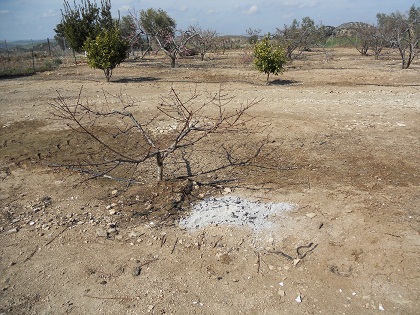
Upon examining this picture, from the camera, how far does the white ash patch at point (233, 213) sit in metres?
3.61

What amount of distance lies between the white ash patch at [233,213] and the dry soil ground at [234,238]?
0.39 feet

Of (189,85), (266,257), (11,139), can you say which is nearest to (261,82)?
(189,85)

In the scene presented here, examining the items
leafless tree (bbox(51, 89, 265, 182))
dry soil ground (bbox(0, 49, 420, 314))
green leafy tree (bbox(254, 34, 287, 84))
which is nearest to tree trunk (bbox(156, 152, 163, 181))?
leafless tree (bbox(51, 89, 265, 182))

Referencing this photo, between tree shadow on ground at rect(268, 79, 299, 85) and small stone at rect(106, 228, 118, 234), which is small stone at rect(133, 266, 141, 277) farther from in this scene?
tree shadow on ground at rect(268, 79, 299, 85)

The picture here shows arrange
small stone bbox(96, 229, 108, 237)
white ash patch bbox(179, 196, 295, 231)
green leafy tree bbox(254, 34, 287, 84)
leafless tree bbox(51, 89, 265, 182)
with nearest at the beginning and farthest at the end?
small stone bbox(96, 229, 108, 237)
white ash patch bbox(179, 196, 295, 231)
leafless tree bbox(51, 89, 265, 182)
green leafy tree bbox(254, 34, 287, 84)

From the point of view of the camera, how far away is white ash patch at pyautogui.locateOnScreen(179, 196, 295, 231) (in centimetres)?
361

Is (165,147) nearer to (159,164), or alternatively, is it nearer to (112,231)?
(159,164)

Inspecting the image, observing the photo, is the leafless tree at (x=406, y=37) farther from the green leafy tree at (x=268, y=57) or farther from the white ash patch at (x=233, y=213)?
the white ash patch at (x=233, y=213)

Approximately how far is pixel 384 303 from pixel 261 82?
33.0 feet

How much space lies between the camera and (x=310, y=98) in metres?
8.88

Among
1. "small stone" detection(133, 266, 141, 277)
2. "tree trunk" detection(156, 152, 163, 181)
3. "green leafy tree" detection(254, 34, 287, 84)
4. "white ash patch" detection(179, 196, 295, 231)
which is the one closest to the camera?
"small stone" detection(133, 266, 141, 277)

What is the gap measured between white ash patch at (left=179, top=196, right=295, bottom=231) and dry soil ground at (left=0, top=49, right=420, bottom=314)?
4.6 inches

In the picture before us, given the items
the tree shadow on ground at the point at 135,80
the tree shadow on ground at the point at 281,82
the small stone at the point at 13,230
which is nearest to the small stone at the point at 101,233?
the small stone at the point at 13,230

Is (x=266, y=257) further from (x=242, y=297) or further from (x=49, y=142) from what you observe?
(x=49, y=142)
